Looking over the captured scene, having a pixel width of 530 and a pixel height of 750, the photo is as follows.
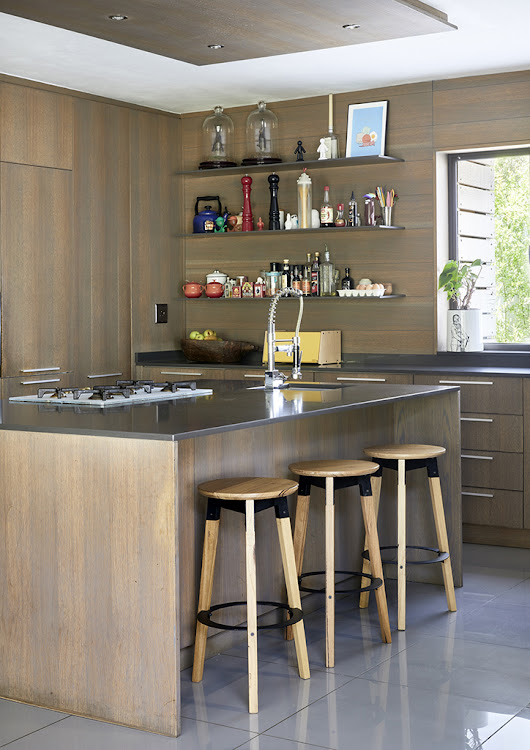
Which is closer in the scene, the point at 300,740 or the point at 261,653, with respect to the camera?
the point at 300,740

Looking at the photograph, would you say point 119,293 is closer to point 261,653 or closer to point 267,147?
point 267,147

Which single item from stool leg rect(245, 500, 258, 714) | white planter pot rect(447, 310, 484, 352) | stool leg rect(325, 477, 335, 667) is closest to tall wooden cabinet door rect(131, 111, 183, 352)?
white planter pot rect(447, 310, 484, 352)

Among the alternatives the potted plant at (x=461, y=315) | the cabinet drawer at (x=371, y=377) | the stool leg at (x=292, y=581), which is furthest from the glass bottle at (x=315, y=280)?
→ the stool leg at (x=292, y=581)

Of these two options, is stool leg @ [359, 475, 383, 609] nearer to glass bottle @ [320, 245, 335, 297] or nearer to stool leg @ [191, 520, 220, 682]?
stool leg @ [191, 520, 220, 682]

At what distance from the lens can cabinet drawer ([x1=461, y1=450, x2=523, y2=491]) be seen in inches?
201

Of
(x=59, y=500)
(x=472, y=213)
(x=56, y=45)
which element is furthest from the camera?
(x=472, y=213)

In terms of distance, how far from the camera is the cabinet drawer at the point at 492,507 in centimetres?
513

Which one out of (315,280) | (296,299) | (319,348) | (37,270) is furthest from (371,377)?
(37,270)

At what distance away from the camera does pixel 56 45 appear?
4.85 m

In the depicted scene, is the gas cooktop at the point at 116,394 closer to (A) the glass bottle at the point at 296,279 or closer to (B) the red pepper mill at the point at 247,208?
(A) the glass bottle at the point at 296,279

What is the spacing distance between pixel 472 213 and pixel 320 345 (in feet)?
3.91

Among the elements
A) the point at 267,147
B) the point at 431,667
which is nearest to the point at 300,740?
the point at 431,667

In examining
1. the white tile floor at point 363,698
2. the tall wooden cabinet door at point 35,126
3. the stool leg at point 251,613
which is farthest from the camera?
the tall wooden cabinet door at point 35,126

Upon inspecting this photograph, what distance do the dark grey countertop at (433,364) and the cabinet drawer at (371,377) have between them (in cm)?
2
